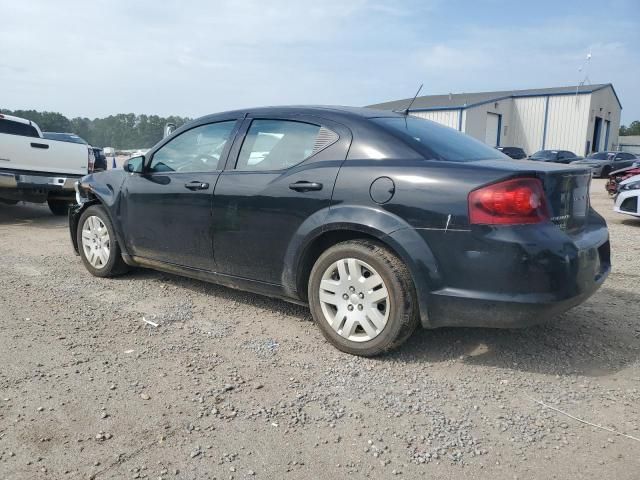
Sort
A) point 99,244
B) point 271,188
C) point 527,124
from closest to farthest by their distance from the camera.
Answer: point 271,188 → point 99,244 → point 527,124

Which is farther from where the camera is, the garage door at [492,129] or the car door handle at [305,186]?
the garage door at [492,129]

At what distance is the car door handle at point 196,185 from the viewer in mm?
4043

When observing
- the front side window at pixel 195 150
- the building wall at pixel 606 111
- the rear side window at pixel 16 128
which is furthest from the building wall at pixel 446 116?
the front side window at pixel 195 150

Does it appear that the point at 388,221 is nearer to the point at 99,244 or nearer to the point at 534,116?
the point at 99,244

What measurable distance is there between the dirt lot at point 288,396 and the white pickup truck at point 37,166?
4.38m

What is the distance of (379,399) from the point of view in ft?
9.27

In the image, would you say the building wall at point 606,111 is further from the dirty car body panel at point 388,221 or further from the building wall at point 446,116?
the dirty car body panel at point 388,221

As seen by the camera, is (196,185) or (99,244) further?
(99,244)

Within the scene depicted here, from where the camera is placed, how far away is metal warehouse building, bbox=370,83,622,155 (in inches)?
1561

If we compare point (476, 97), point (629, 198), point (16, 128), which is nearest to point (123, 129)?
point (476, 97)

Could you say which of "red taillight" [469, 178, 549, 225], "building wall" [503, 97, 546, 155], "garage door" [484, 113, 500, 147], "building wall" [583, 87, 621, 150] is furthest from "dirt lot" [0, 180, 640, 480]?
"building wall" [583, 87, 621, 150]

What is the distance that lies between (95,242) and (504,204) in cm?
394

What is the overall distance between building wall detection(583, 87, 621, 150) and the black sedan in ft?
139

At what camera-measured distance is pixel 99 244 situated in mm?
5070
